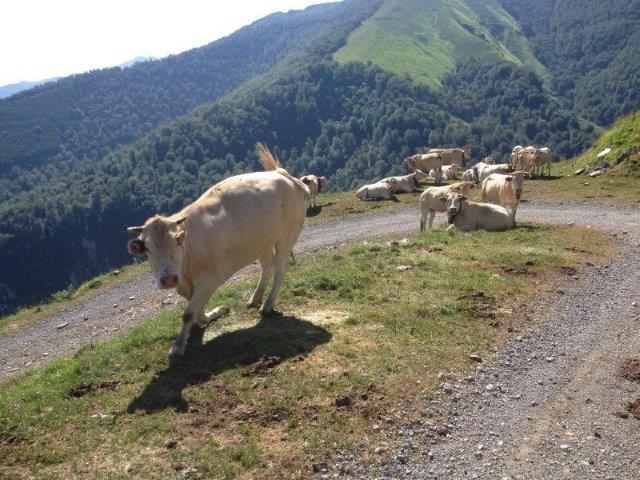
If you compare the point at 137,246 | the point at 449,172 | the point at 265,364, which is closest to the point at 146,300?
the point at 137,246

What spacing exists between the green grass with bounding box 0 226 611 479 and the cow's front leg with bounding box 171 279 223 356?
30 cm

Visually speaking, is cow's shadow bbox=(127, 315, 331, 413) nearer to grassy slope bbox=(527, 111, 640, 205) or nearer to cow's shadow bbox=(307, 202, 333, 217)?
cow's shadow bbox=(307, 202, 333, 217)

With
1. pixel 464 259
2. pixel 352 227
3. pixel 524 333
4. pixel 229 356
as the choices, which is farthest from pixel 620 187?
pixel 229 356

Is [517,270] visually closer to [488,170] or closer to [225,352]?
[225,352]

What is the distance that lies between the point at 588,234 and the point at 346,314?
501 inches

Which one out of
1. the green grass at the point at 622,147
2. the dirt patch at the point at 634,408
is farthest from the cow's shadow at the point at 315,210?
the dirt patch at the point at 634,408

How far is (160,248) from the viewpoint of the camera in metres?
9.40

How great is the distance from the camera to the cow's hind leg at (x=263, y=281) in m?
12.7

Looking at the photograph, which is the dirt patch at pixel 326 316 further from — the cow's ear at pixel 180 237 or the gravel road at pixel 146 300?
the gravel road at pixel 146 300

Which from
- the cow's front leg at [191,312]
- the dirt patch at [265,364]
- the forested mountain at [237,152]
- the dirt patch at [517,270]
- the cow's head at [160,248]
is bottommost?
the forested mountain at [237,152]

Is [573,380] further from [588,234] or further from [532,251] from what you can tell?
[588,234]

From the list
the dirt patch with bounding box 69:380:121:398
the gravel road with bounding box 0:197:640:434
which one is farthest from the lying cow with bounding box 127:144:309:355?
the gravel road with bounding box 0:197:640:434

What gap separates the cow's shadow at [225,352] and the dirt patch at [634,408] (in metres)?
5.13

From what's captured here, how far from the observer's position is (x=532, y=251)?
17188 mm
